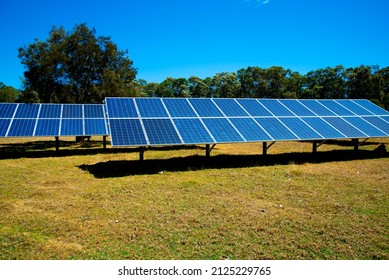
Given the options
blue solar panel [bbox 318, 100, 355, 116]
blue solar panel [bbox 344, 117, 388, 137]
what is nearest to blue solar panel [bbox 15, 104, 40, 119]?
blue solar panel [bbox 318, 100, 355, 116]

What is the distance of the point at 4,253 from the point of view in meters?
6.16

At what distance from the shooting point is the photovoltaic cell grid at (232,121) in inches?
571

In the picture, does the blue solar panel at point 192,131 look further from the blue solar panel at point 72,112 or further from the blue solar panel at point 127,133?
the blue solar panel at point 72,112

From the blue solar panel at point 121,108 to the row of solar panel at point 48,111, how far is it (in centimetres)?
613

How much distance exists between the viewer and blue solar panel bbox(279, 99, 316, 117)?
1938 cm

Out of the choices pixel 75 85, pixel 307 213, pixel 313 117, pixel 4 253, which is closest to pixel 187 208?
pixel 307 213

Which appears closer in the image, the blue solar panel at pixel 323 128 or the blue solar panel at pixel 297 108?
the blue solar panel at pixel 323 128

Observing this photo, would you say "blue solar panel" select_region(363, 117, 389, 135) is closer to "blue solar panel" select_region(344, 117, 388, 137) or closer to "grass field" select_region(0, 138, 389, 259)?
"blue solar panel" select_region(344, 117, 388, 137)

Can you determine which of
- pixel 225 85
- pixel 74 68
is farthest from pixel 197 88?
pixel 74 68

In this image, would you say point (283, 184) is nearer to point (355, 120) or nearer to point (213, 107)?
point (213, 107)

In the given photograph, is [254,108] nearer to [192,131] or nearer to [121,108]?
[192,131]

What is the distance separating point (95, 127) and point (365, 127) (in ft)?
60.2

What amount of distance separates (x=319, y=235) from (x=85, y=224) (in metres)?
6.02

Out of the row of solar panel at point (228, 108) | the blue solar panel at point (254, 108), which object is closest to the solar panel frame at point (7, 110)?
the row of solar panel at point (228, 108)
